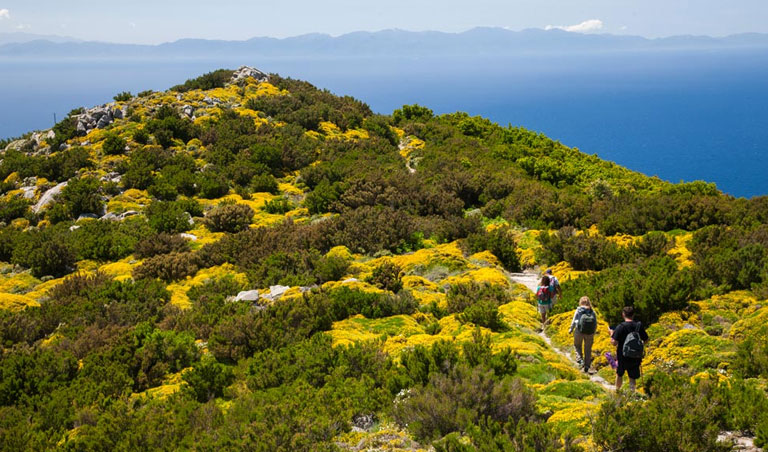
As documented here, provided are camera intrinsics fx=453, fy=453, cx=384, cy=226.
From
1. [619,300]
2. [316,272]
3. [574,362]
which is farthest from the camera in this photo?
[316,272]

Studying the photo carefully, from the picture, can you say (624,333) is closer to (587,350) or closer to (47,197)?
(587,350)

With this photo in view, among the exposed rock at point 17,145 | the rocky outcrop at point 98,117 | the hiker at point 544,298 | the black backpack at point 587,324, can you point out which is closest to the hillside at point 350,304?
the hiker at point 544,298

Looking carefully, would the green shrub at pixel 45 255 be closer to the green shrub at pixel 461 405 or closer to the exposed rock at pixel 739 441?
the green shrub at pixel 461 405

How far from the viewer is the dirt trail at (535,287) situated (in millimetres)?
7959

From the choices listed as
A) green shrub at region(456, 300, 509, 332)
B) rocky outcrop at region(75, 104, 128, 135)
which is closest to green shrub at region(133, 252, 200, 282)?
green shrub at region(456, 300, 509, 332)

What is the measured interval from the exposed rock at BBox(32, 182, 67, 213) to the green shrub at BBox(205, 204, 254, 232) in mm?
8097

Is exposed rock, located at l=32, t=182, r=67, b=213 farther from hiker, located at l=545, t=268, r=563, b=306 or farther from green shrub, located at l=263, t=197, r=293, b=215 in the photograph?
hiker, located at l=545, t=268, r=563, b=306

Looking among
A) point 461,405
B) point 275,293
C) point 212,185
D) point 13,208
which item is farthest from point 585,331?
point 13,208

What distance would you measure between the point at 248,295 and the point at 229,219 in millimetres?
7174

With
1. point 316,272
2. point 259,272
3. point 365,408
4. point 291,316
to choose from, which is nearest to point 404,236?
point 316,272

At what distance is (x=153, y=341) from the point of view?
9188 millimetres

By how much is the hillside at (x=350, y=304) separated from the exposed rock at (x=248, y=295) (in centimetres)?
26

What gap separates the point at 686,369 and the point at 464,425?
4.51 m

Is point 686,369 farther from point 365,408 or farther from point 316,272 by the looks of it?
point 316,272
